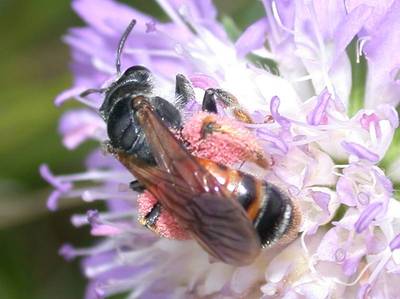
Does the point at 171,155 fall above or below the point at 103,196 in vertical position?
above

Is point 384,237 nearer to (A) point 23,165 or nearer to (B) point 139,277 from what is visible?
(B) point 139,277

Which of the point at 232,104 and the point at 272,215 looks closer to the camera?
the point at 272,215

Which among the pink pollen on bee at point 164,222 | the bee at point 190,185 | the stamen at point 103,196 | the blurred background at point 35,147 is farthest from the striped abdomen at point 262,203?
the blurred background at point 35,147

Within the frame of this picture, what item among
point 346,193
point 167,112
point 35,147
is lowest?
point 35,147

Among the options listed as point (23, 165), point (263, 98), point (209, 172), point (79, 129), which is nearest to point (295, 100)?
point (263, 98)

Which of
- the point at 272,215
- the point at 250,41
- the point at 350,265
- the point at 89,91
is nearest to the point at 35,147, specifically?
the point at 89,91

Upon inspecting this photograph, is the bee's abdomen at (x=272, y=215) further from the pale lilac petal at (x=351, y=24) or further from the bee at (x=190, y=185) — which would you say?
the pale lilac petal at (x=351, y=24)

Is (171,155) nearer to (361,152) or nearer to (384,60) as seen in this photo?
(361,152)

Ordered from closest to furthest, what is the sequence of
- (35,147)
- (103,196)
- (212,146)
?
(212,146)
(103,196)
(35,147)
